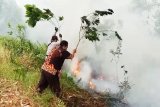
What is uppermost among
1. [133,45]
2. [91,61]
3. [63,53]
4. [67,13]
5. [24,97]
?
[67,13]

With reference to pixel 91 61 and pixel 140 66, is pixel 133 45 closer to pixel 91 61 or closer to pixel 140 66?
pixel 140 66

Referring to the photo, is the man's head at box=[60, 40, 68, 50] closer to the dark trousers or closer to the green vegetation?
the dark trousers

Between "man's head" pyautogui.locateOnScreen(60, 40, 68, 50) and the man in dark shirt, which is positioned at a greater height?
"man's head" pyautogui.locateOnScreen(60, 40, 68, 50)

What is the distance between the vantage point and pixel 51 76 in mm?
9555

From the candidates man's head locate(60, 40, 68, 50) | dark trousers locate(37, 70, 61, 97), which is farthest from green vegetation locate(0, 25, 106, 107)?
man's head locate(60, 40, 68, 50)

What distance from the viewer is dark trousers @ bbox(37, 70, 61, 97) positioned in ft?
31.4

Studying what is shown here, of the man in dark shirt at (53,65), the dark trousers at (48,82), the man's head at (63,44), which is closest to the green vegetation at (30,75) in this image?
the dark trousers at (48,82)

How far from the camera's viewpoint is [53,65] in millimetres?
9523

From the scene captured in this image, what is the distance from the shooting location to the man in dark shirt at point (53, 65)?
9477mm

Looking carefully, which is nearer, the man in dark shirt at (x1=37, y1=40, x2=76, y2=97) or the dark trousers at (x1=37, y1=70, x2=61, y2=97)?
the man in dark shirt at (x1=37, y1=40, x2=76, y2=97)

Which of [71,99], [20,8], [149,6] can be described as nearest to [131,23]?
[149,6]

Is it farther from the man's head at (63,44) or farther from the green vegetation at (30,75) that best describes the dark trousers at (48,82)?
the man's head at (63,44)

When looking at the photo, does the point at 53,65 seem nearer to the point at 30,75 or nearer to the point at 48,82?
the point at 48,82

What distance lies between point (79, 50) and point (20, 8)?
12180 millimetres
